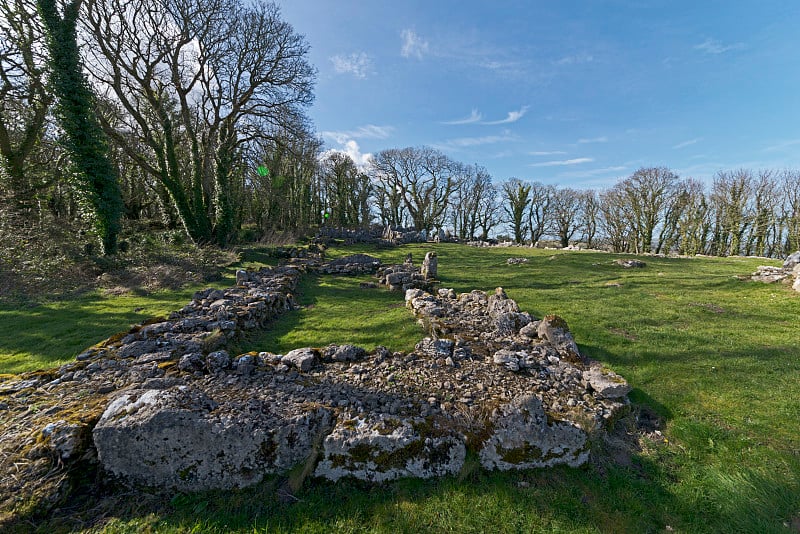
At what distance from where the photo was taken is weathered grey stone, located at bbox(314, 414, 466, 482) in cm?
308

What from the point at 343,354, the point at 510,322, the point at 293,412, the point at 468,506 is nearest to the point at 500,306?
the point at 510,322

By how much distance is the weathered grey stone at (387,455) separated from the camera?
308 cm

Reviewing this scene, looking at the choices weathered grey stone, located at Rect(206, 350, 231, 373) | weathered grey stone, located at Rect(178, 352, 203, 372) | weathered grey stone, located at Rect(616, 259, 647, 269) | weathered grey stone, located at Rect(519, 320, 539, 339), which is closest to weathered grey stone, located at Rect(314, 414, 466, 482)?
weathered grey stone, located at Rect(206, 350, 231, 373)

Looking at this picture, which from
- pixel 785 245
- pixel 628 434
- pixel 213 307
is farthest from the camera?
pixel 785 245

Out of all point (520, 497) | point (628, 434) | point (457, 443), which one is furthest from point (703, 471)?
point (457, 443)

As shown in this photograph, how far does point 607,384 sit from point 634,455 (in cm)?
93

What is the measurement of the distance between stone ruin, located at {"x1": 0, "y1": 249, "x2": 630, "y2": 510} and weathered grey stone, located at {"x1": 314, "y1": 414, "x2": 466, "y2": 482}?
0.01m

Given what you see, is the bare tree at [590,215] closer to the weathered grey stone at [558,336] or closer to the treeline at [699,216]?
the treeline at [699,216]

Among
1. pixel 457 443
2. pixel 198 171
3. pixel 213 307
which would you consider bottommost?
pixel 457 443

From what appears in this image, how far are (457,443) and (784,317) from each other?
10.1 metres

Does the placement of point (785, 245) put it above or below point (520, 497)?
above

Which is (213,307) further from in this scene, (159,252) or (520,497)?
(159,252)

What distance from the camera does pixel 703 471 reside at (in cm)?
321

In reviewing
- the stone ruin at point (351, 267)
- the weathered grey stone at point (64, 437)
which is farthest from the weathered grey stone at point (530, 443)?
the stone ruin at point (351, 267)
